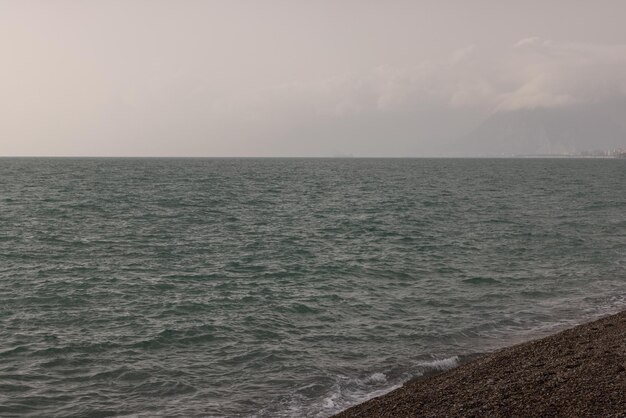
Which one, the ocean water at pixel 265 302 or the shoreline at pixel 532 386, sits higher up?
the shoreline at pixel 532 386

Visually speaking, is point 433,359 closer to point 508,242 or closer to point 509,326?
point 509,326

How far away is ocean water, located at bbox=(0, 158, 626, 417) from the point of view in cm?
1706

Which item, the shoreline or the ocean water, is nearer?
the shoreline

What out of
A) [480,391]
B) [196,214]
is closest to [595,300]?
[480,391]

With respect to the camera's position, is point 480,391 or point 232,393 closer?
point 480,391

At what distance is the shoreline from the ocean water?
8.68 feet

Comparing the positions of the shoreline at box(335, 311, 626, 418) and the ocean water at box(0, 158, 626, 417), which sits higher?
the shoreline at box(335, 311, 626, 418)

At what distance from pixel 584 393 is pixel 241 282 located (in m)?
21.0

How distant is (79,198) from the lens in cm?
7256

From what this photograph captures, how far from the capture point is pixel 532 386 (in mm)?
12531

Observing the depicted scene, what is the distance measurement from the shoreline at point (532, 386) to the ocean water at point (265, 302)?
8.68ft

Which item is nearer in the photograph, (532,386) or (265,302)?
(532,386)

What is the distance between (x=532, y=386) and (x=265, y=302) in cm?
1562

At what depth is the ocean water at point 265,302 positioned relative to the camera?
56.0 ft
